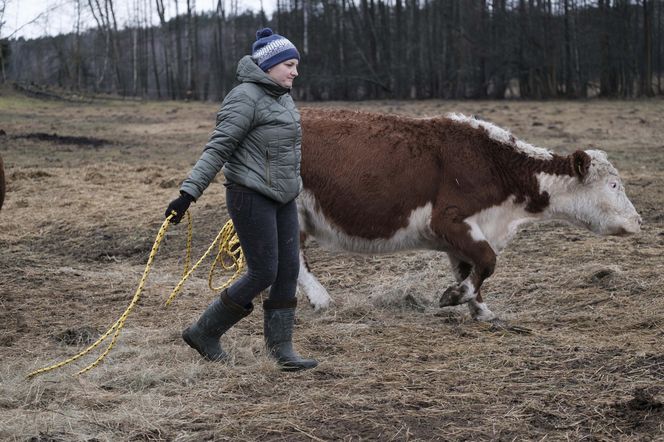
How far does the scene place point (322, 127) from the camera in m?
6.92

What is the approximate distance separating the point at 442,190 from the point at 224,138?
2272mm

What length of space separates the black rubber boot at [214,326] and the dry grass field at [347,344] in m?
0.12

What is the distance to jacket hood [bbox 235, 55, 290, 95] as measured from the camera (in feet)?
16.5

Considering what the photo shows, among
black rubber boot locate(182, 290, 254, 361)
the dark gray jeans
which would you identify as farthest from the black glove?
black rubber boot locate(182, 290, 254, 361)

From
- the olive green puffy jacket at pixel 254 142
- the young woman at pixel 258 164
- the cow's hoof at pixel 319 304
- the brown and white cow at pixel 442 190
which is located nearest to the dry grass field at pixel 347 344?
the cow's hoof at pixel 319 304

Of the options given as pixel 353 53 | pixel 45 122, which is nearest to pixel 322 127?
pixel 45 122

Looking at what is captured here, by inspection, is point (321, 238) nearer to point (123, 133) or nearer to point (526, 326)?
point (526, 326)

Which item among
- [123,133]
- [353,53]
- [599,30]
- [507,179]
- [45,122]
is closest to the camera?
[507,179]

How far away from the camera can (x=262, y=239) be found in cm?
508

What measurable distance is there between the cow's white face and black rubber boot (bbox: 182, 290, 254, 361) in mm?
2882

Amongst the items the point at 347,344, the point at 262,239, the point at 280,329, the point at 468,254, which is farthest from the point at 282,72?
the point at 468,254

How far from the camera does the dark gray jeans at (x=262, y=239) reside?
16.6 feet

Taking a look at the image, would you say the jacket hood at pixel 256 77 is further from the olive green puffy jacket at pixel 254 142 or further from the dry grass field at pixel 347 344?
the dry grass field at pixel 347 344

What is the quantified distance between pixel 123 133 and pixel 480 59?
24.0 metres
